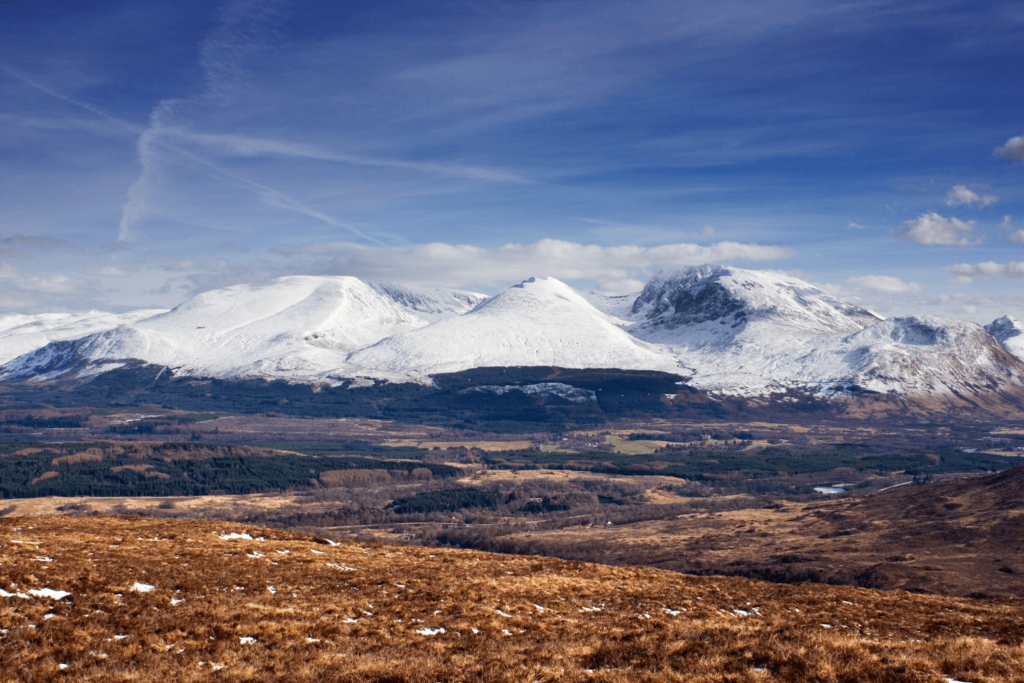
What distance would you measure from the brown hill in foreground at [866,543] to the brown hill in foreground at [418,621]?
239 ft

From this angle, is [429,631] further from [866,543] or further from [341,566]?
[866,543]

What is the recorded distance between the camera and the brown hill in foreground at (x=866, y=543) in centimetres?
12056

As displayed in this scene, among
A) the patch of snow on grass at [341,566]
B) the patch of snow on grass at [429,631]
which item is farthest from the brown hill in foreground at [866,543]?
the patch of snow on grass at [429,631]

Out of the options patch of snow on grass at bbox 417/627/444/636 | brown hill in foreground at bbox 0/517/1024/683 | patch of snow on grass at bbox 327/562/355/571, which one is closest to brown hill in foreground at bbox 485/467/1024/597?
brown hill in foreground at bbox 0/517/1024/683

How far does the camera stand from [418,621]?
124 ft

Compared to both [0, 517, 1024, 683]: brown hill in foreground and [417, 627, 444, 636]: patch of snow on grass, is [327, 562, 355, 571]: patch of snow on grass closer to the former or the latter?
[0, 517, 1024, 683]: brown hill in foreground

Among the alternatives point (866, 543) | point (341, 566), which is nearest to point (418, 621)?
point (341, 566)

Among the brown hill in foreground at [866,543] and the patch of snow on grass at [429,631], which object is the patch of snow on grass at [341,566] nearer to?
the patch of snow on grass at [429,631]

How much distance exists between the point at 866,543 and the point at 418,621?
139 meters

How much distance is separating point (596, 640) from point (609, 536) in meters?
155

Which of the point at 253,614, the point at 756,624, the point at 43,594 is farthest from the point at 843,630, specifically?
the point at 43,594

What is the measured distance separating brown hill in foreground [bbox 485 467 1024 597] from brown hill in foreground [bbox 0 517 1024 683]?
239ft

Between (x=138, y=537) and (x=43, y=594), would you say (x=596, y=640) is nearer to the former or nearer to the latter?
(x=43, y=594)

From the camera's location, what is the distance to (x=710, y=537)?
17462 centimetres
